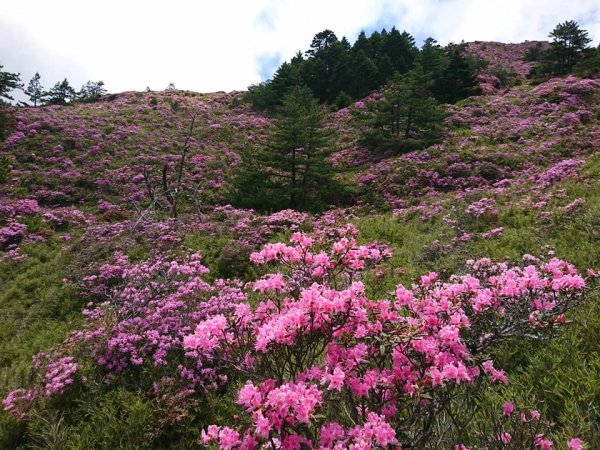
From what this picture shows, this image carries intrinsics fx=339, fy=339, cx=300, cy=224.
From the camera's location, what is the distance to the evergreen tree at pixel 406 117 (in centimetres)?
2433

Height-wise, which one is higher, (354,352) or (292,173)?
(292,173)

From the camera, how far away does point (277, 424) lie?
7.10 feet

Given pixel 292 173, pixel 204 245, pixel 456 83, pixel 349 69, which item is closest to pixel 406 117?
pixel 456 83

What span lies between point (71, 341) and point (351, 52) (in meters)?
45.2

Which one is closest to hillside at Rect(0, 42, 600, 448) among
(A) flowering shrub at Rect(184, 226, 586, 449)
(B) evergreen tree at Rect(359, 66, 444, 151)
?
(A) flowering shrub at Rect(184, 226, 586, 449)

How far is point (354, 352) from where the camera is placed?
8.78 ft

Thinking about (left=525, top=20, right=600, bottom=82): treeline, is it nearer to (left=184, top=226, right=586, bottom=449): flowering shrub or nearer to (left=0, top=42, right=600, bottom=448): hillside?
(left=0, top=42, right=600, bottom=448): hillside

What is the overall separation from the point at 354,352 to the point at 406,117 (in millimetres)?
26771

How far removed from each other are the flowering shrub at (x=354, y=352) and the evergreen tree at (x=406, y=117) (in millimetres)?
22568

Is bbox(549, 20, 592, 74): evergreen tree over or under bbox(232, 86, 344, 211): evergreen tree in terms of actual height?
over

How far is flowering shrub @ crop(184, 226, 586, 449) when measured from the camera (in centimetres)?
226

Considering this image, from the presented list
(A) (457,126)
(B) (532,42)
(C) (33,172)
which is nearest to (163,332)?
(C) (33,172)

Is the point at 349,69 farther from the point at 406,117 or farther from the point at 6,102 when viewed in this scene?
the point at 6,102

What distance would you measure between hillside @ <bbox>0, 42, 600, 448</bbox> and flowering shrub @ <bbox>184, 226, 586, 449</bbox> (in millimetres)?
207
